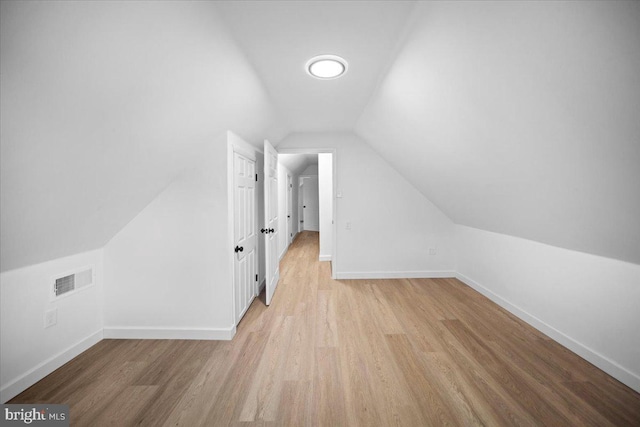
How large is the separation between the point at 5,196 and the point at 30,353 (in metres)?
1.27

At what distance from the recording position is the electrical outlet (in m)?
1.85

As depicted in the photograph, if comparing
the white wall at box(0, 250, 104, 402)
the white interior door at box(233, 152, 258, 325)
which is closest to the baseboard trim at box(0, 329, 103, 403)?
the white wall at box(0, 250, 104, 402)

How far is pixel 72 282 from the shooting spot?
79.7 inches

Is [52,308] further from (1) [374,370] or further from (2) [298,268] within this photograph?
(2) [298,268]

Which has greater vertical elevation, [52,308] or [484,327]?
[52,308]

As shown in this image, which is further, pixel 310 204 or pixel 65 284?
pixel 310 204

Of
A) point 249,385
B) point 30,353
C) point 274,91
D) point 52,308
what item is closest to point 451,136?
point 274,91

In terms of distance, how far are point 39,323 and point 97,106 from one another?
1.73m

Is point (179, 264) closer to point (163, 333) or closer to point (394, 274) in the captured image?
point (163, 333)

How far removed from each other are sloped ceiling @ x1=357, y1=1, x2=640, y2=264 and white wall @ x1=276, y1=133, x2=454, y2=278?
1434 millimetres

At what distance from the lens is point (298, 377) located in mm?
1834

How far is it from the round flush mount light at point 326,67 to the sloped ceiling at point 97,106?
50cm

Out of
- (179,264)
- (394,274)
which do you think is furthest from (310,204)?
(179,264)

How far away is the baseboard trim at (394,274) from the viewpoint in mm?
4027
